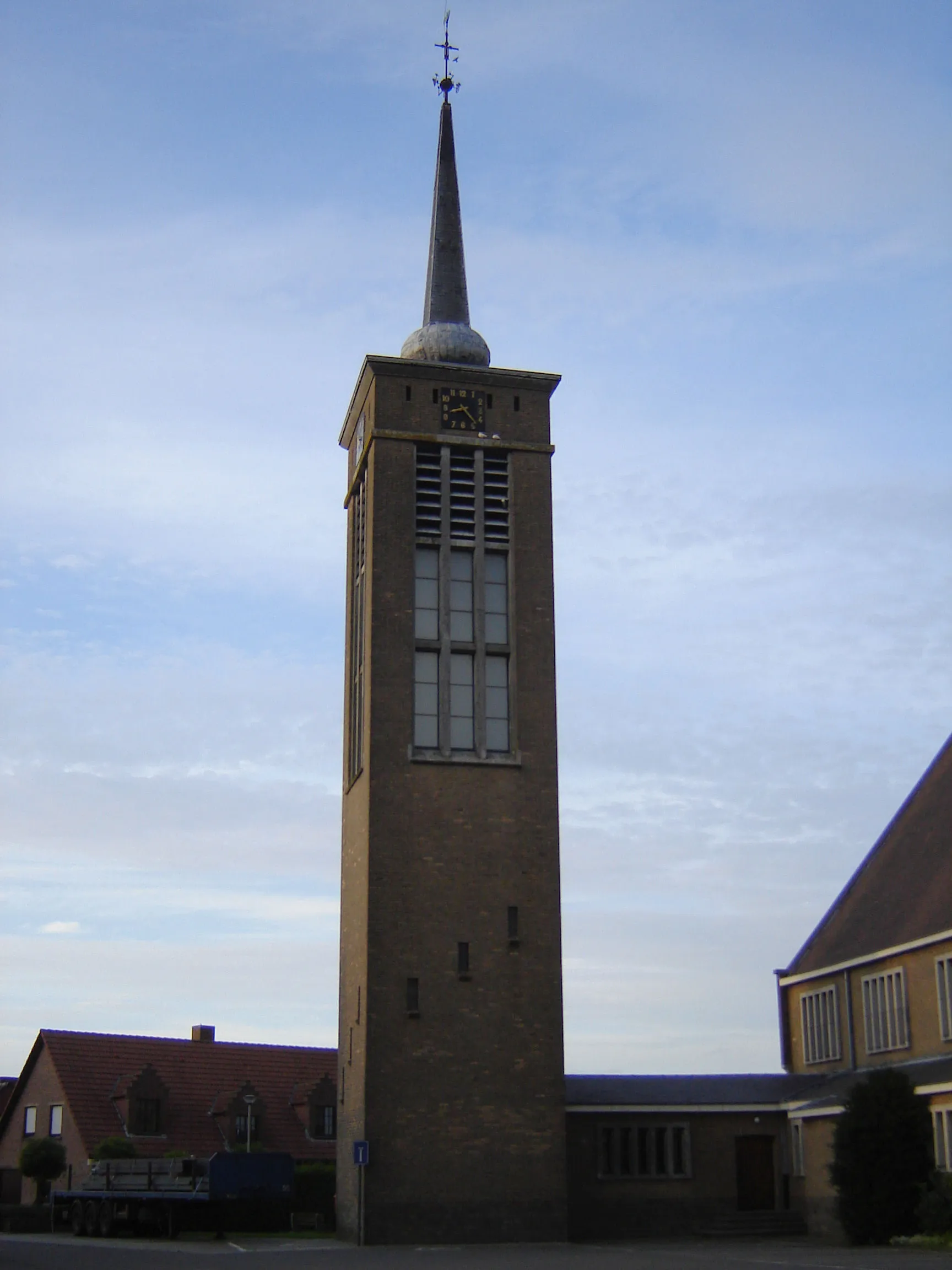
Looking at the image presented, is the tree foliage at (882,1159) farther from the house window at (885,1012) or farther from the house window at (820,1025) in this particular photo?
the house window at (820,1025)

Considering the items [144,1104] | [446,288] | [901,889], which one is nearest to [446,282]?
[446,288]

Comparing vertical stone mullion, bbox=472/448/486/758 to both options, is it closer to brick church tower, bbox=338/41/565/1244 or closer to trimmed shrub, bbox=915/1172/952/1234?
brick church tower, bbox=338/41/565/1244

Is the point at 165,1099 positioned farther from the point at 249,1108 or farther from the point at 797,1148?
the point at 797,1148

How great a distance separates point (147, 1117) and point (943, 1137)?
28.8 metres

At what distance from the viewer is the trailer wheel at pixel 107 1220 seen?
3681 cm

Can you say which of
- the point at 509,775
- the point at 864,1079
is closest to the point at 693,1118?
the point at 864,1079

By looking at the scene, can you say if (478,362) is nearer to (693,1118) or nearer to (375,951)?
(375,951)

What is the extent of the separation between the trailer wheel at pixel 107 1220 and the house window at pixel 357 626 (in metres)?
11.6

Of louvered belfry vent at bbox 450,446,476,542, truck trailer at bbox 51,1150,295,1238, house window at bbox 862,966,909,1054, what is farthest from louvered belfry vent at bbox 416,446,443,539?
truck trailer at bbox 51,1150,295,1238

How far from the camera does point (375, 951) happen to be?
113ft

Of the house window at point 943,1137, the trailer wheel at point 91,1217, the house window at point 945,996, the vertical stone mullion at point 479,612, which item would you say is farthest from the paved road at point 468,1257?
the vertical stone mullion at point 479,612

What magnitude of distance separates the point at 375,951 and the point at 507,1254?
25.2 feet

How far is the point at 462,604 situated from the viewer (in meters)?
37.8

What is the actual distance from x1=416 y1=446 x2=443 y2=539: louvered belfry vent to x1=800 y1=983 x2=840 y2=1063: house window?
Result: 50.5 ft
